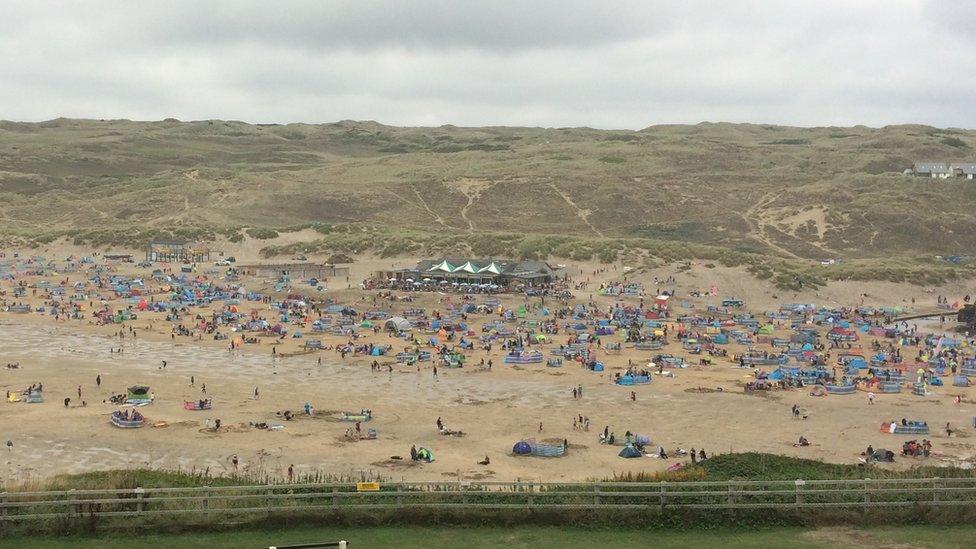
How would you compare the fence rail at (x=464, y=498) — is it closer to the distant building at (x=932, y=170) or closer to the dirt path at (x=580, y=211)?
the dirt path at (x=580, y=211)

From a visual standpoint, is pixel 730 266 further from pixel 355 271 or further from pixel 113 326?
pixel 113 326

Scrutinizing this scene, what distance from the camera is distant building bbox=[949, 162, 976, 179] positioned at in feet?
389

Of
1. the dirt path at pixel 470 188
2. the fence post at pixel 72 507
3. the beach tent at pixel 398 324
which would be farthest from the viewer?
the dirt path at pixel 470 188

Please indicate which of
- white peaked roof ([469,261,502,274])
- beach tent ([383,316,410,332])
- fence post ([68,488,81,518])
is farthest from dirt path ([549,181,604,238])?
fence post ([68,488,81,518])

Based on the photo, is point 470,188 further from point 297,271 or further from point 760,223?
point 297,271

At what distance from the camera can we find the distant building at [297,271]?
69812 mm

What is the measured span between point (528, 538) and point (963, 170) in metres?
126

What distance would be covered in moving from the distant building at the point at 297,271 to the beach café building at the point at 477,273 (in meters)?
4.62

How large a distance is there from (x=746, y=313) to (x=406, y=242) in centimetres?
3171

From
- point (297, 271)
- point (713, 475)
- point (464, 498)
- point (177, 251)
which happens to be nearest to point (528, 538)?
point (464, 498)

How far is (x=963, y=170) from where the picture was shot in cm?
11944

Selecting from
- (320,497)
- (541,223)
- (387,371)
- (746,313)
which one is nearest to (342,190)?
(541,223)

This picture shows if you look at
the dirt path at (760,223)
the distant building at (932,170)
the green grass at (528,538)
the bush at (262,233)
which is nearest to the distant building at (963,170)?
the distant building at (932,170)

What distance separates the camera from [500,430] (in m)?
31.0
